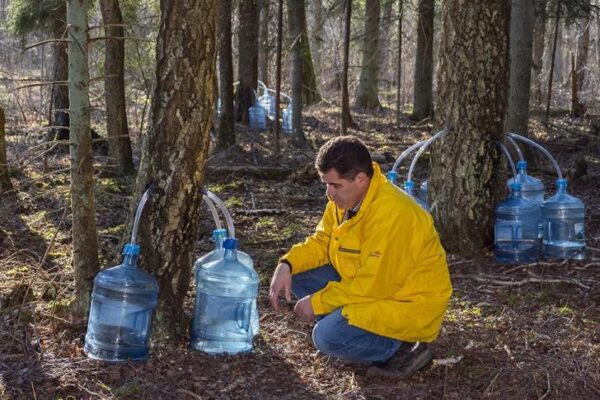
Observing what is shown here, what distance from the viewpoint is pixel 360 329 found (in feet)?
14.4

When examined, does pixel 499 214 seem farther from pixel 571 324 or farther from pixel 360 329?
pixel 360 329

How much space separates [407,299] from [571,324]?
5.88 feet

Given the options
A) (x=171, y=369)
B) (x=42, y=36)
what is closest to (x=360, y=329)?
(x=171, y=369)

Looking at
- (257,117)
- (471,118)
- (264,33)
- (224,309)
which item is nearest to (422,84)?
(264,33)

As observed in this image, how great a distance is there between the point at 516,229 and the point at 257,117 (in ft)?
41.5

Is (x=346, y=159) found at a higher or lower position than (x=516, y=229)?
higher

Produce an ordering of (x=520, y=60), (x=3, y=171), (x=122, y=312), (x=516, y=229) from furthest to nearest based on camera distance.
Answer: (x=520, y=60) → (x=3, y=171) → (x=516, y=229) → (x=122, y=312)

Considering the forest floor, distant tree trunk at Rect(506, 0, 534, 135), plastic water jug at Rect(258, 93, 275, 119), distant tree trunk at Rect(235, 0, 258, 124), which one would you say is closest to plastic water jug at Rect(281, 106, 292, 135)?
distant tree trunk at Rect(235, 0, 258, 124)

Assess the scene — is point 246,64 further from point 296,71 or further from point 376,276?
point 376,276

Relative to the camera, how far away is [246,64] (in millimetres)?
19109

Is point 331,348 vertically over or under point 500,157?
under

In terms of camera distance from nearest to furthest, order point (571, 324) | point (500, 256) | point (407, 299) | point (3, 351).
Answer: point (407, 299) → point (3, 351) → point (571, 324) → point (500, 256)

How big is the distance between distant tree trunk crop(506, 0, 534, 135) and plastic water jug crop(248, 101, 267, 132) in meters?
7.58

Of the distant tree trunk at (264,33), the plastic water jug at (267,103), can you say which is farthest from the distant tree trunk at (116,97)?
the plastic water jug at (267,103)
